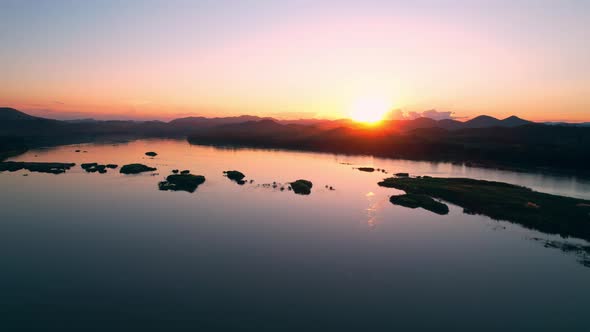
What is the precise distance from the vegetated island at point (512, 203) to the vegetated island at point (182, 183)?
127ft

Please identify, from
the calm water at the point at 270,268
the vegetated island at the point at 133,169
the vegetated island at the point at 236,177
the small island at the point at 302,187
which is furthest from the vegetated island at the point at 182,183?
the small island at the point at 302,187

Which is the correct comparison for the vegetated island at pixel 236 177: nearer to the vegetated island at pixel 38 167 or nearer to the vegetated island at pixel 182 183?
the vegetated island at pixel 182 183

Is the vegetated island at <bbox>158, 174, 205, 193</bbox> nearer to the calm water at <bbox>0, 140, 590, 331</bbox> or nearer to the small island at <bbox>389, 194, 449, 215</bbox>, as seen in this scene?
the calm water at <bbox>0, 140, 590, 331</bbox>

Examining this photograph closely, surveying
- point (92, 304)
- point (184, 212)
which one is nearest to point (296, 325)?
point (92, 304)

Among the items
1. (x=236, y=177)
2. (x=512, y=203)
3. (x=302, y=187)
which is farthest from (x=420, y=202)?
(x=236, y=177)

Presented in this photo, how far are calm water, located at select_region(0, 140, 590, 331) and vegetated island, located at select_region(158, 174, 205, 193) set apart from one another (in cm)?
755

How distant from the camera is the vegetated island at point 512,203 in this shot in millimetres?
40625

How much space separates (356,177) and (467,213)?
3331cm

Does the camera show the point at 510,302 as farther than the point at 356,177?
No

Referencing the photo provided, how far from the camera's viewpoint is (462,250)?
34.8 metres

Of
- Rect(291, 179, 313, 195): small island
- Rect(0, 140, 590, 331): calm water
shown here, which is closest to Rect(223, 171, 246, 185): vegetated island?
Rect(291, 179, 313, 195): small island

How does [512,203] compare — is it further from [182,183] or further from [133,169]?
[133,169]

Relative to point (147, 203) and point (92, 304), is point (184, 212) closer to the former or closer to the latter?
point (147, 203)

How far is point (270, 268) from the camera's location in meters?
29.7
